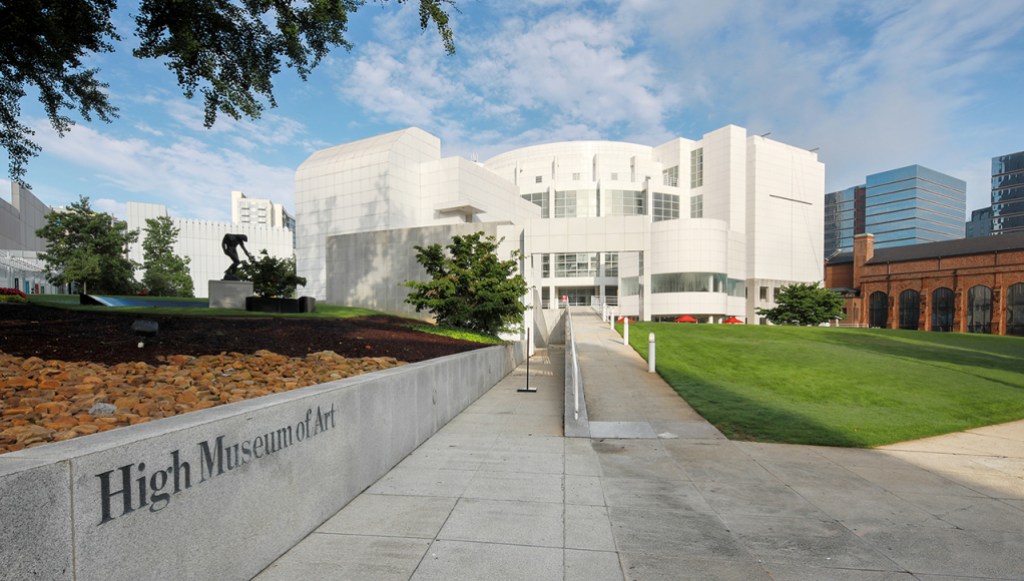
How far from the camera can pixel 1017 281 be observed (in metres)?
57.2

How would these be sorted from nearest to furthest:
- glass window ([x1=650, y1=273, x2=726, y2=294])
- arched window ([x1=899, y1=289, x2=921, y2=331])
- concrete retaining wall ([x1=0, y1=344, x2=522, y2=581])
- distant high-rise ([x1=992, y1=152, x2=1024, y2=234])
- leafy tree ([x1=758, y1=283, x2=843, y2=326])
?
concrete retaining wall ([x1=0, y1=344, x2=522, y2=581]), leafy tree ([x1=758, y1=283, x2=843, y2=326]), glass window ([x1=650, y1=273, x2=726, y2=294]), arched window ([x1=899, y1=289, x2=921, y2=331]), distant high-rise ([x1=992, y1=152, x2=1024, y2=234])

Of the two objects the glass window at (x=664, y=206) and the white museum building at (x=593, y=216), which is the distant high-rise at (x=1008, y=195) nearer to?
the white museum building at (x=593, y=216)

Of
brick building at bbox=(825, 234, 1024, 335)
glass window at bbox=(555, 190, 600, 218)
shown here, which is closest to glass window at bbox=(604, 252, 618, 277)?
glass window at bbox=(555, 190, 600, 218)

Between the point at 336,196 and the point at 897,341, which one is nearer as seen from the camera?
the point at 897,341

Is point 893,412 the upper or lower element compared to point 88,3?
lower

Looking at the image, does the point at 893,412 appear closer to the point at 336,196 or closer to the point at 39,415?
the point at 39,415

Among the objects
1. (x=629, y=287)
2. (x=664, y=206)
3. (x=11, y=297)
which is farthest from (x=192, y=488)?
(x=664, y=206)

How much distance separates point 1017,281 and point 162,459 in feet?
265

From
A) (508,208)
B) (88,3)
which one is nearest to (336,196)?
(508,208)

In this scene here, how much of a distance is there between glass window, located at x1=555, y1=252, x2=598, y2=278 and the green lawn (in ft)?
143

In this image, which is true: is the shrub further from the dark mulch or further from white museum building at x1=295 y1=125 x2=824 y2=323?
white museum building at x1=295 y1=125 x2=824 y2=323

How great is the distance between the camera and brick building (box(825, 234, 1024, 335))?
5772 cm

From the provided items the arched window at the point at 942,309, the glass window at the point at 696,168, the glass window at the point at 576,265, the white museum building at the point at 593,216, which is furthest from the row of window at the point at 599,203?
the arched window at the point at 942,309

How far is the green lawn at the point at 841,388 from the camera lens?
8.61 m
